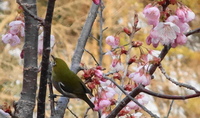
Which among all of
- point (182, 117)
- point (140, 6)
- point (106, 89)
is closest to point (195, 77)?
point (182, 117)

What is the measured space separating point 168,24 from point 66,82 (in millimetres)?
214

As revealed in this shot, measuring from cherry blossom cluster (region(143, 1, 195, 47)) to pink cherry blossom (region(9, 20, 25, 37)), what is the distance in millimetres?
195

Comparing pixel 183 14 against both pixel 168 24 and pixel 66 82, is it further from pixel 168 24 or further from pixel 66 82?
pixel 66 82

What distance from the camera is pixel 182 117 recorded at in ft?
10.8

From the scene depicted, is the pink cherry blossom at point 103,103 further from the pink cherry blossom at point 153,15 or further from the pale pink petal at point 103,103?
the pink cherry blossom at point 153,15

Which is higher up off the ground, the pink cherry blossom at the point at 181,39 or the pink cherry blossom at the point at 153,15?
the pink cherry blossom at the point at 153,15

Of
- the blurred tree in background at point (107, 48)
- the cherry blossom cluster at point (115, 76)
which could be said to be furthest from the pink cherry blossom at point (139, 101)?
the blurred tree in background at point (107, 48)

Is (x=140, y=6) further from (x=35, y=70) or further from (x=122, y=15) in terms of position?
(x=35, y=70)

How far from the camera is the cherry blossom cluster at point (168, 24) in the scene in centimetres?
44

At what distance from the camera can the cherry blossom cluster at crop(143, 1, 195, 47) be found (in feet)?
1.43

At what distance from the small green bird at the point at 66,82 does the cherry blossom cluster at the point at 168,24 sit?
0.52ft

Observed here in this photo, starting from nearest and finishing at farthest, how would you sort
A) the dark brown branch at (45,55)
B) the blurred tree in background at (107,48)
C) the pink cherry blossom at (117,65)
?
the dark brown branch at (45,55) → the pink cherry blossom at (117,65) → the blurred tree in background at (107,48)

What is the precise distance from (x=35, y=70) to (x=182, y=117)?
2.97 metres

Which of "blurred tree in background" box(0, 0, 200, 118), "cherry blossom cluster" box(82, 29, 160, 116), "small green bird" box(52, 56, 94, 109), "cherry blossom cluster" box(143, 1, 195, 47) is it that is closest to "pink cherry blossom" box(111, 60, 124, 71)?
"cherry blossom cluster" box(82, 29, 160, 116)
